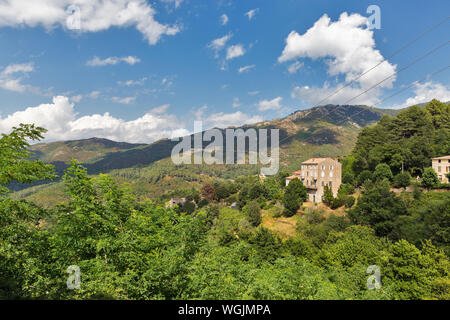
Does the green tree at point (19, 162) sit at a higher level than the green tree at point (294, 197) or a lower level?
higher

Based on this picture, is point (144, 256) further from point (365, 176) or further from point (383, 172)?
point (365, 176)

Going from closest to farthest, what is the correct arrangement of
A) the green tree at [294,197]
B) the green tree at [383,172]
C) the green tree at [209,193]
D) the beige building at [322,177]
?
the green tree at [383,172]
the green tree at [294,197]
the beige building at [322,177]
the green tree at [209,193]

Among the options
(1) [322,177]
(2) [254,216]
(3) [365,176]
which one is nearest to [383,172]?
(3) [365,176]

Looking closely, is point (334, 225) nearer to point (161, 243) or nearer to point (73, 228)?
point (161, 243)

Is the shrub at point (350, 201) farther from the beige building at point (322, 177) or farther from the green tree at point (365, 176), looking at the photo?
the beige building at point (322, 177)

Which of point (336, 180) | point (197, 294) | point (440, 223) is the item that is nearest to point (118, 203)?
point (197, 294)

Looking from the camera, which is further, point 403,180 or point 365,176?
point 365,176

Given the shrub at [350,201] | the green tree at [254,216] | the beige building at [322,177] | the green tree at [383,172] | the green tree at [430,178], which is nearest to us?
the green tree at [430,178]

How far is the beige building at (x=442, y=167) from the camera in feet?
110

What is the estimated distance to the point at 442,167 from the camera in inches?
1345

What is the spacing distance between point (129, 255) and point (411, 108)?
58047 millimetres

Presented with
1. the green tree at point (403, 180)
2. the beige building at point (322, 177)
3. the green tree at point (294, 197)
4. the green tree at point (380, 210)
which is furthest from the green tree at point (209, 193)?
the green tree at point (403, 180)

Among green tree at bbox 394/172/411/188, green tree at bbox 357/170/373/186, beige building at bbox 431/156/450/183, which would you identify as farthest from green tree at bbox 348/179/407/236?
beige building at bbox 431/156/450/183

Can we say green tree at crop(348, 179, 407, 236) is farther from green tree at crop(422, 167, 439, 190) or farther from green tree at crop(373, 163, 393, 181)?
green tree at crop(422, 167, 439, 190)
